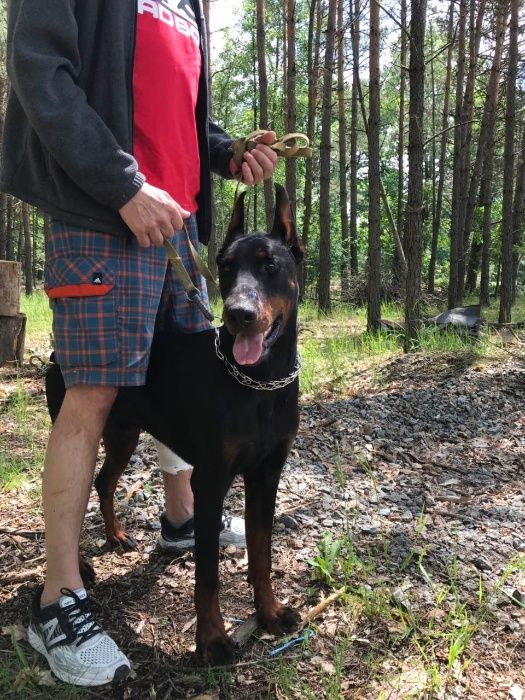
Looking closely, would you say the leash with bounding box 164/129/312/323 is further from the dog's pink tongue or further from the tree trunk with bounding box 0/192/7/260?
the tree trunk with bounding box 0/192/7/260

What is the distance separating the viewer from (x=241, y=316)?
6.21ft

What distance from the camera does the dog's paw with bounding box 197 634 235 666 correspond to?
2.04m

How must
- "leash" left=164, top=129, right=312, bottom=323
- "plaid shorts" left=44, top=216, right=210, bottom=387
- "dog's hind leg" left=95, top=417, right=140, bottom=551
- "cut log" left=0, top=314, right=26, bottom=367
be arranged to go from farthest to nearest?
"cut log" left=0, top=314, right=26, bottom=367
"dog's hind leg" left=95, top=417, right=140, bottom=551
"leash" left=164, top=129, right=312, bottom=323
"plaid shorts" left=44, top=216, right=210, bottom=387

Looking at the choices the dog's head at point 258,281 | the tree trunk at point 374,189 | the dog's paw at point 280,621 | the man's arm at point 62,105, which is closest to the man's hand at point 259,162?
the dog's head at point 258,281

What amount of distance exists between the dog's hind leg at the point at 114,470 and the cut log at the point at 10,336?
14.2 ft

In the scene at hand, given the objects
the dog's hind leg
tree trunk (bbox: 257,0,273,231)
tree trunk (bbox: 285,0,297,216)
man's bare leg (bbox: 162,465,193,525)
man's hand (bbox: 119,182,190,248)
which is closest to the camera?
man's hand (bbox: 119,182,190,248)

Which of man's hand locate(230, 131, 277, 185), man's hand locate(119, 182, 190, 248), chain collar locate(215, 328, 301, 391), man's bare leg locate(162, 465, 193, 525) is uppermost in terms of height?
man's hand locate(230, 131, 277, 185)

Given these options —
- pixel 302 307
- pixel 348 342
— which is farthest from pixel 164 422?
pixel 302 307

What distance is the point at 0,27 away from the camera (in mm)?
12281

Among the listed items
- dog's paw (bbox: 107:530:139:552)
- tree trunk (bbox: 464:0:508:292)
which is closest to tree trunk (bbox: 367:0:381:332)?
tree trunk (bbox: 464:0:508:292)

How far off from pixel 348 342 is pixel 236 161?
5.27 m

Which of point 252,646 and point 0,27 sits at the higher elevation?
point 0,27

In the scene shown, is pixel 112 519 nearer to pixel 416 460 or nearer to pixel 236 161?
pixel 236 161

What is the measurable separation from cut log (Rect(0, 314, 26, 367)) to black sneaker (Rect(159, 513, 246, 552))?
14.7ft
